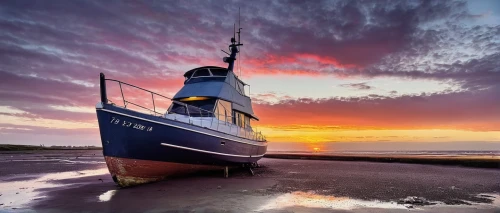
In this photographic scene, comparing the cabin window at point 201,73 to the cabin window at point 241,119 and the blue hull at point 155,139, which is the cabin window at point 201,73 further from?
the blue hull at point 155,139

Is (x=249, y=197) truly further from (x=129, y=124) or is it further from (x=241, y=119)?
(x=241, y=119)

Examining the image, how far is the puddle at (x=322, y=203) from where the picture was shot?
8.35 metres

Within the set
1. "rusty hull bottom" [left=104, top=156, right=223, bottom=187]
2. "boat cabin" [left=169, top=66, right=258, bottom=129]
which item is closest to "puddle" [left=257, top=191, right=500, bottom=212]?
"rusty hull bottom" [left=104, top=156, right=223, bottom=187]

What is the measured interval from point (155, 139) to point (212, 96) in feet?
16.1

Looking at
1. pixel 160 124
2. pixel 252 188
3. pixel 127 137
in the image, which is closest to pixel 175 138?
pixel 160 124

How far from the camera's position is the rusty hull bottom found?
1121cm

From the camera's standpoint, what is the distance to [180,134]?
1230 cm

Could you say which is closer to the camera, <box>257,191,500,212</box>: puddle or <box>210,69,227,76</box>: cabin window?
<box>257,191,500,212</box>: puddle

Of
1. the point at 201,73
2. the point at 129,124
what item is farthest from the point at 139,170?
the point at 201,73

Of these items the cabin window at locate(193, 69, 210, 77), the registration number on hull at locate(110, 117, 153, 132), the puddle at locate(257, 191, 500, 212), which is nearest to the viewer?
the puddle at locate(257, 191, 500, 212)

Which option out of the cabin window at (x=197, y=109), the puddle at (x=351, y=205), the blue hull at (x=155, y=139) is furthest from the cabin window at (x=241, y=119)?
the puddle at (x=351, y=205)

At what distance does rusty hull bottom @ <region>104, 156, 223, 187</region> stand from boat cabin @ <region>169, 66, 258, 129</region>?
3.04 meters

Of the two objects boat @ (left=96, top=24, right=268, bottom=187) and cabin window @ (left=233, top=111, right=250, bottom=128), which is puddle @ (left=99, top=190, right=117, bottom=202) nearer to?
boat @ (left=96, top=24, right=268, bottom=187)

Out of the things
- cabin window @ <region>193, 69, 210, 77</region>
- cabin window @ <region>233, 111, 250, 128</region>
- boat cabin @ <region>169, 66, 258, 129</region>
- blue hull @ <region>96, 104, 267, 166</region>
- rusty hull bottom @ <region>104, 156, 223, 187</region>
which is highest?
cabin window @ <region>193, 69, 210, 77</region>
